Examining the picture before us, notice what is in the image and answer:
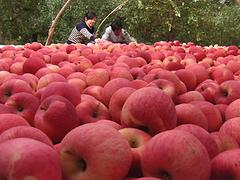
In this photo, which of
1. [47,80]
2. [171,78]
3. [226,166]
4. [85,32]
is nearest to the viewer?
[226,166]

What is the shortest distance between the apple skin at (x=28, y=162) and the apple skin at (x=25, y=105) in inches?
18.8

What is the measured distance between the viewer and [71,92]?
1.58 metres

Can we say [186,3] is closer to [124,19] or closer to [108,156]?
[124,19]

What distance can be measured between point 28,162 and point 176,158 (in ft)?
1.07

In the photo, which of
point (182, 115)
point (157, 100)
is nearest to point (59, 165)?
point (157, 100)

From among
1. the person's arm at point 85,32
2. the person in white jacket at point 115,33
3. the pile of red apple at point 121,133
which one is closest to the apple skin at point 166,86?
the pile of red apple at point 121,133

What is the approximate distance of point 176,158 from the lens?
0.98 metres

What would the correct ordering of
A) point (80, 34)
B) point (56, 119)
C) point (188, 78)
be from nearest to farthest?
point (56, 119) → point (188, 78) → point (80, 34)

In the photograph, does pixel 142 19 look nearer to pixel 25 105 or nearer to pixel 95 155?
pixel 25 105

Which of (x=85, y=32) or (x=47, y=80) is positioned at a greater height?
(x=47, y=80)

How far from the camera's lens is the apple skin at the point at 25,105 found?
1432 millimetres

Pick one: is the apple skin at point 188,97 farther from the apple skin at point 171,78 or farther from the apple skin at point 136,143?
the apple skin at point 136,143

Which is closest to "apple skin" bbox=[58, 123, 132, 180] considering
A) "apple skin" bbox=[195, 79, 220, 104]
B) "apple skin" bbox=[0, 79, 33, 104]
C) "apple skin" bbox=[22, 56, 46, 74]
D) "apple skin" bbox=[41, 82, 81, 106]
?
"apple skin" bbox=[41, 82, 81, 106]

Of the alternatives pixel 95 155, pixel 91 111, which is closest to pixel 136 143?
pixel 95 155
